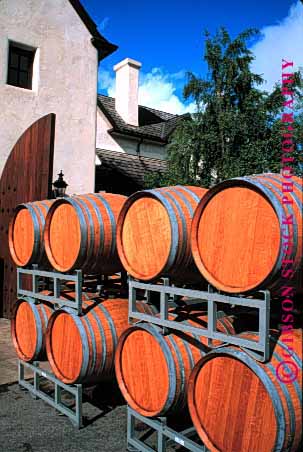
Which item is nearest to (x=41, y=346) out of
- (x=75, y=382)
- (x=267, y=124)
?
(x=75, y=382)

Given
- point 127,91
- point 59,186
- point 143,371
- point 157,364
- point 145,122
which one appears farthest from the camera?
point 145,122

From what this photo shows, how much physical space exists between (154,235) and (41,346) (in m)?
A: 2.33

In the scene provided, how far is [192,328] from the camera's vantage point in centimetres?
334

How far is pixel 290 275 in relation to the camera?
8.83 ft

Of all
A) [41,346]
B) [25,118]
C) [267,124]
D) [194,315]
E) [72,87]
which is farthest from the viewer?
[267,124]

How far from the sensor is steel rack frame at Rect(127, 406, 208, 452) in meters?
3.41

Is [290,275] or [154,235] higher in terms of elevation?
[154,235]

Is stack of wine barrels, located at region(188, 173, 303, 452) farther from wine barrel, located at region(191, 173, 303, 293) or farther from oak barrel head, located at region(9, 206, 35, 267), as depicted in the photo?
oak barrel head, located at region(9, 206, 35, 267)

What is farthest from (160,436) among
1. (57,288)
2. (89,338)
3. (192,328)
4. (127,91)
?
(127,91)

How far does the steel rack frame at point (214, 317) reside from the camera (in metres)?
2.78

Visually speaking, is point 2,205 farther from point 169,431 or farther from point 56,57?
point 169,431

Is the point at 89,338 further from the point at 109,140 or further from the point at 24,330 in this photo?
the point at 109,140

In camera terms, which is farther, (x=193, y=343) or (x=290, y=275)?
(x=193, y=343)

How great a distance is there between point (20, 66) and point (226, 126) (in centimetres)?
780
